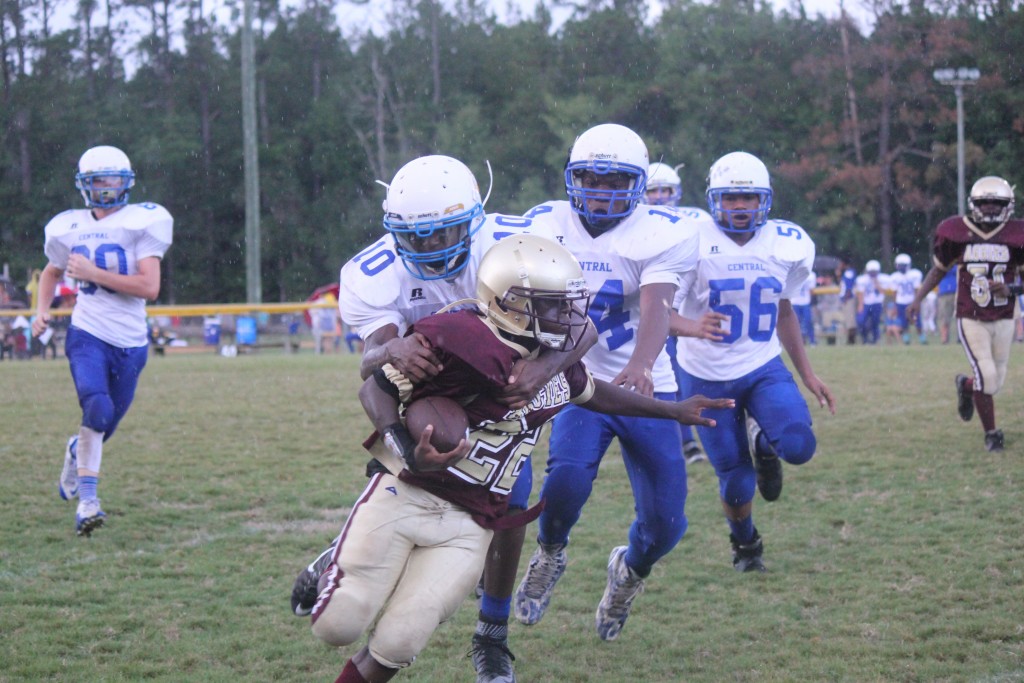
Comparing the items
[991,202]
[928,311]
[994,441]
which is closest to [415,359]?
[994,441]

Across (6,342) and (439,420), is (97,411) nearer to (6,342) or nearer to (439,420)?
(439,420)

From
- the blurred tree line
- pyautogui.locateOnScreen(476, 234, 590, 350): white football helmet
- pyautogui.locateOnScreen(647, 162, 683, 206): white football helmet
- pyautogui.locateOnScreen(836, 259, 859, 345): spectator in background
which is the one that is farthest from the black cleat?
the blurred tree line

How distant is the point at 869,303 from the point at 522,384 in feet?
59.2

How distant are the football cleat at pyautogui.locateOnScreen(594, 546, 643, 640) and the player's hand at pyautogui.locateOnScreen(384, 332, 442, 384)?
1555 mm

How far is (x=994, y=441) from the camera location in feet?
25.1

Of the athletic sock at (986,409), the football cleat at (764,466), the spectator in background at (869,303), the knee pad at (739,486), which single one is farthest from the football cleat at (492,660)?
the spectator in background at (869,303)

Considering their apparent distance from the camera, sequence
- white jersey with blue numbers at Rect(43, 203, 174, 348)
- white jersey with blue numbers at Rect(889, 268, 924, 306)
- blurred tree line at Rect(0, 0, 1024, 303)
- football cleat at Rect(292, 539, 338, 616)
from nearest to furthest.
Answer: football cleat at Rect(292, 539, 338, 616)
white jersey with blue numbers at Rect(43, 203, 174, 348)
white jersey with blue numbers at Rect(889, 268, 924, 306)
blurred tree line at Rect(0, 0, 1024, 303)

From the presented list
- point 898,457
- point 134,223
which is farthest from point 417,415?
point 898,457

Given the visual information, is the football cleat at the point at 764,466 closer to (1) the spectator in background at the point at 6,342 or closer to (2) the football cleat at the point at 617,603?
(2) the football cleat at the point at 617,603

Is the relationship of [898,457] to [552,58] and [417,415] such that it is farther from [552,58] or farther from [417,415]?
[552,58]

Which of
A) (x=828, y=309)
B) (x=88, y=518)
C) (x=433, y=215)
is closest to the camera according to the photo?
(x=433, y=215)

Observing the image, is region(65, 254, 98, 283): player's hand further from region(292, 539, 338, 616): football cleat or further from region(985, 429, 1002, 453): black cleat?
region(985, 429, 1002, 453): black cleat

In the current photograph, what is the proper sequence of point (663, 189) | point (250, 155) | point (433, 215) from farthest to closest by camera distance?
point (250, 155)
point (663, 189)
point (433, 215)

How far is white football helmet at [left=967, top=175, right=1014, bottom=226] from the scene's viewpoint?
7.70 meters
